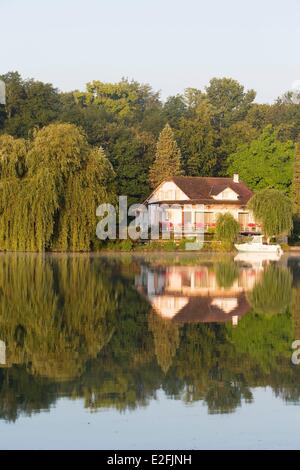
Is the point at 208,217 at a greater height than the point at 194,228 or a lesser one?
greater

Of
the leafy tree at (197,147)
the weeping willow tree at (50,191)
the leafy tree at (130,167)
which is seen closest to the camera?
the weeping willow tree at (50,191)

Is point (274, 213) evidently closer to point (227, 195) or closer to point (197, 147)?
point (227, 195)

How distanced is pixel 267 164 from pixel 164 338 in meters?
47.2

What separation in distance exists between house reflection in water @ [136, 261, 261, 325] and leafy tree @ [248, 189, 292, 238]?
1720cm

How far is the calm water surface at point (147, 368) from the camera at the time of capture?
7645mm

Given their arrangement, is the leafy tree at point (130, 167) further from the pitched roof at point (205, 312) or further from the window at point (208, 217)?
the pitched roof at point (205, 312)

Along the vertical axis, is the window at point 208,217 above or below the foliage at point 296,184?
below

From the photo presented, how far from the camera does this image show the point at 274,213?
4947 centimetres

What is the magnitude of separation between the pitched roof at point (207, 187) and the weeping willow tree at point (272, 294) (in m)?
27.1

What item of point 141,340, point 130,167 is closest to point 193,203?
point 130,167

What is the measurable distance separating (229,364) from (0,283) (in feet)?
41.8

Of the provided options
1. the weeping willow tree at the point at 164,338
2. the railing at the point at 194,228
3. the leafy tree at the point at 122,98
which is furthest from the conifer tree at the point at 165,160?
the weeping willow tree at the point at 164,338
